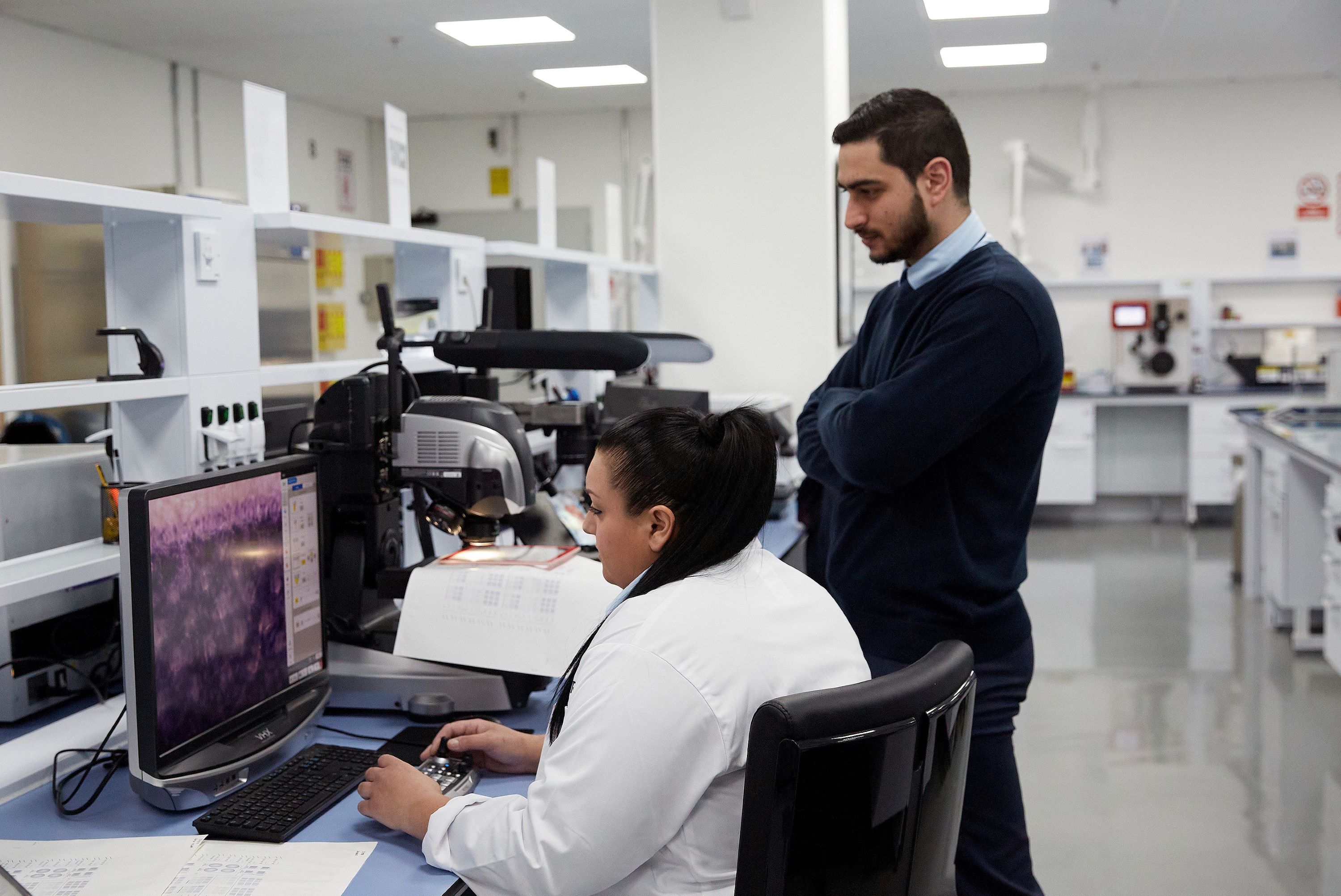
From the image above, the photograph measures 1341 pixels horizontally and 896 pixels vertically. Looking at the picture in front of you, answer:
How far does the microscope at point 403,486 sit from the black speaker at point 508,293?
3.79ft

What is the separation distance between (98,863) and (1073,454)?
266 inches

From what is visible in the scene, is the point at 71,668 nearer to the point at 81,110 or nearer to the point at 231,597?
the point at 231,597

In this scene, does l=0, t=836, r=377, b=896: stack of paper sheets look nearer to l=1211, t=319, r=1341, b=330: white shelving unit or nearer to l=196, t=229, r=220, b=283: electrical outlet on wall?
l=196, t=229, r=220, b=283: electrical outlet on wall

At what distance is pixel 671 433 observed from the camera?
3.90ft

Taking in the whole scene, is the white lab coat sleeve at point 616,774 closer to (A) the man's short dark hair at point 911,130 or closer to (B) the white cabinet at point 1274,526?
(A) the man's short dark hair at point 911,130

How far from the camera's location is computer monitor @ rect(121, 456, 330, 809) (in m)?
1.30

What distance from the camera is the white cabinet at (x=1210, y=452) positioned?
696cm

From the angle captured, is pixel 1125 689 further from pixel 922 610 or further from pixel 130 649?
pixel 130 649

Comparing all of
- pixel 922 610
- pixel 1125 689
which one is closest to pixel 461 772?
pixel 922 610

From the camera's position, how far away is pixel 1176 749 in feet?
11.4

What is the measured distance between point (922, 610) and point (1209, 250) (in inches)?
272

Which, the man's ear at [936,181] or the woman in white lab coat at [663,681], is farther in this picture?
the man's ear at [936,181]

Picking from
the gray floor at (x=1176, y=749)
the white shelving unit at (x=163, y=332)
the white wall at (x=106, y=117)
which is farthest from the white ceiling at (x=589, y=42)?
the white shelving unit at (x=163, y=332)

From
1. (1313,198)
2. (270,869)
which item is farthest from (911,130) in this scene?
(1313,198)
